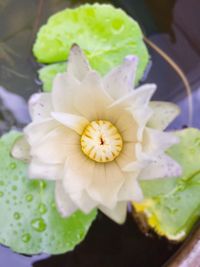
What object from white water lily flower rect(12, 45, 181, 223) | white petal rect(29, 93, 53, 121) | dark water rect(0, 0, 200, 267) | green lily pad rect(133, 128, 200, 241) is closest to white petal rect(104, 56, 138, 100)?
white water lily flower rect(12, 45, 181, 223)

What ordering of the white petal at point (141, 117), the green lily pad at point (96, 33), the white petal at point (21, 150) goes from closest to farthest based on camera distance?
1. the white petal at point (141, 117)
2. the white petal at point (21, 150)
3. the green lily pad at point (96, 33)

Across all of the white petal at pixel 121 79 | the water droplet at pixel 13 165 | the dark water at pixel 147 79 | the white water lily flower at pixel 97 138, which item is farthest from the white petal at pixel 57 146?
the dark water at pixel 147 79

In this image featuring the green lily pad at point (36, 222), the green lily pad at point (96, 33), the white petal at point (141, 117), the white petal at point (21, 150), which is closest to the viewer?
the white petal at point (141, 117)

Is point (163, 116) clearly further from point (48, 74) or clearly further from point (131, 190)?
point (48, 74)

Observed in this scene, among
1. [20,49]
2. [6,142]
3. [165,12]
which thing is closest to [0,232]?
[6,142]

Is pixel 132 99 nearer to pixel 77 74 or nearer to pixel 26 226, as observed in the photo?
pixel 77 74

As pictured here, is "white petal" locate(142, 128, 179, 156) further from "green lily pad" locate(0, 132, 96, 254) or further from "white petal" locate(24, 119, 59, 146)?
"green lily pad" locate(0, 132, 96, 254)

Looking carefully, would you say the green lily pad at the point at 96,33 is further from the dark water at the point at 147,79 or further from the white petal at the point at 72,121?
the white petal at the point at 72,121
